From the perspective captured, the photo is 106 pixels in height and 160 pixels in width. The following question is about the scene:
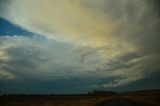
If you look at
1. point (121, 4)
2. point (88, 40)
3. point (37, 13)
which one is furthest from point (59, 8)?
point (121, 4)

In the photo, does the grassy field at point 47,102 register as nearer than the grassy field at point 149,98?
No

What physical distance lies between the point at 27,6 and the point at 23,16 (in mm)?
509

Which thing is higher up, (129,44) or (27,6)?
(27,6)

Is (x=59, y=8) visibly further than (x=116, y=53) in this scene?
No

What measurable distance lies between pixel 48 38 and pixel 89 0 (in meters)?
2.56

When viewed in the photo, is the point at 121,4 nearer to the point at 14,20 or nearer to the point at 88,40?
the point at 88,40

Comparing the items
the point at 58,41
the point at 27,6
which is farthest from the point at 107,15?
the point at 27,6

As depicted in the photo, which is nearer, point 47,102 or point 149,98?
point 47,102

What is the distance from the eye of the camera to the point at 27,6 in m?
12.4

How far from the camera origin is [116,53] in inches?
531

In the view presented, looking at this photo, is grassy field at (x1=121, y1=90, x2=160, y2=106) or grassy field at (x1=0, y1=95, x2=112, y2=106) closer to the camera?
grassy field at (x1=121, y1=90, x2=160, y2=106)

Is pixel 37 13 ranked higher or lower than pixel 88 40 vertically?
higher

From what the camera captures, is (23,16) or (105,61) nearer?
(23,16)

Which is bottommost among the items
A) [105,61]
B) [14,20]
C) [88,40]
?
[105,61]
